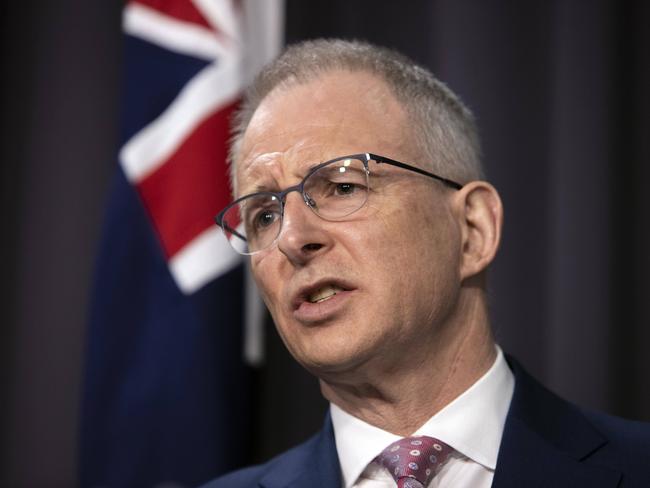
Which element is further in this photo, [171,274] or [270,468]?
[171,274]

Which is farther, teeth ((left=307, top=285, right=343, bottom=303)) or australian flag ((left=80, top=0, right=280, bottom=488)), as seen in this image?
australian flag ((left=80, top=0, right=280, bottom=488))

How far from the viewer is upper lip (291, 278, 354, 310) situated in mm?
1422

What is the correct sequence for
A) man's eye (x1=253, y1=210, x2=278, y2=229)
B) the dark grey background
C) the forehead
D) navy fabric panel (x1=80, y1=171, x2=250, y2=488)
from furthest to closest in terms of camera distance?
the dark grey background < navy fabric panel (x1=80, y1=171, x2=250, y2=488) < man's eye (x1=253, y1=210, x2=278, y2=229) < the forehead

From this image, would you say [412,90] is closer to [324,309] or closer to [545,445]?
[324,309]

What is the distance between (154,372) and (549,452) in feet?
4.10

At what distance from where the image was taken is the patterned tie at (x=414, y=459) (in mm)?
1420

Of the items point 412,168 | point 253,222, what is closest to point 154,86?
point 253,222

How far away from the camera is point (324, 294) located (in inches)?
57.2

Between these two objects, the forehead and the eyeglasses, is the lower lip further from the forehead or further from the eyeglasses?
the forehead

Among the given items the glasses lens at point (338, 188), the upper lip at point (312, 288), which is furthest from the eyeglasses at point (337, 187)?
the upper lip at point (312, 288)

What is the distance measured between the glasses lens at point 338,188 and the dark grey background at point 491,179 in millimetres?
1145

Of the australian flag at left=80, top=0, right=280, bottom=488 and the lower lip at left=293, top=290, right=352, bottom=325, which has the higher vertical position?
the lower lip at left=293, top=290, right=352, bottom=325

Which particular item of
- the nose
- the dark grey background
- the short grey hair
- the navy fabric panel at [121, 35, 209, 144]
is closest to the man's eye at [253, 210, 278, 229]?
the nose

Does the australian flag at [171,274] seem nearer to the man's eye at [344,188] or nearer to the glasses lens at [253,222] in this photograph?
the glasses lens at [253,222]
